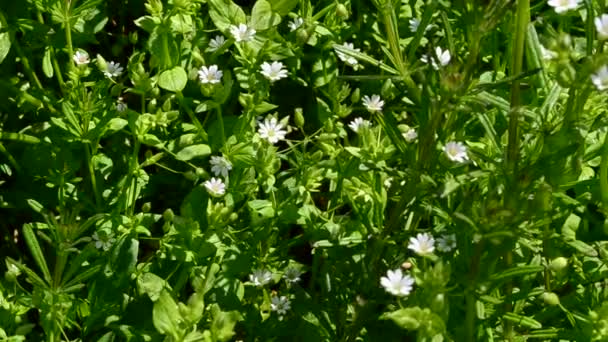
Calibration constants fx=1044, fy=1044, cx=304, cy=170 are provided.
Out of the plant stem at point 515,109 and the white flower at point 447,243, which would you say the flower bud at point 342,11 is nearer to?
the plant stem at point 515,109

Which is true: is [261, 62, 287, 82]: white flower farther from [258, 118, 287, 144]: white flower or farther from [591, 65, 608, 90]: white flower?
[591, 65, 608, 90]: white flower

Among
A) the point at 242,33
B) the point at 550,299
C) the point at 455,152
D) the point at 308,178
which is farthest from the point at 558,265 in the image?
the point at 242,33

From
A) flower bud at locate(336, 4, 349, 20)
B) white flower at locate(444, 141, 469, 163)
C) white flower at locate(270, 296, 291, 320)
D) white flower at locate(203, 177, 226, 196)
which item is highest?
white flower at locate(444, 141, 469, 163)

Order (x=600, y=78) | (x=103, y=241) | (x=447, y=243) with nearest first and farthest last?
(x=600, y=78) → (x=447, y=243) → (x=103, y=241)

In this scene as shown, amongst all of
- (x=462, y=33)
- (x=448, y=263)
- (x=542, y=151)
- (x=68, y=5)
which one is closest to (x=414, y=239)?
(x=448, y=263)

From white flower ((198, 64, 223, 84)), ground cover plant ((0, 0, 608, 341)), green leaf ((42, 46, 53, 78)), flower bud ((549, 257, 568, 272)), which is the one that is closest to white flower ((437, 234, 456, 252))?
ground cover plant ((0, 0, 608, 341))

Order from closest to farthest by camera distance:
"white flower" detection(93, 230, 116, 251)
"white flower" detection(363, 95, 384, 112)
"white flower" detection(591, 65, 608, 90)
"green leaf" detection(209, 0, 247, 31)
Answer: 1. "white flower" detection(591, 65, 608, 90)
2. "white flower" detection(93, 230, 116, 251)
3. "white flower" detection(363, 95, 384, 112)
4. "green leaf" detection(209, 0, 247, 31)

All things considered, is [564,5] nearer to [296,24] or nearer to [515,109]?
[515,109]
